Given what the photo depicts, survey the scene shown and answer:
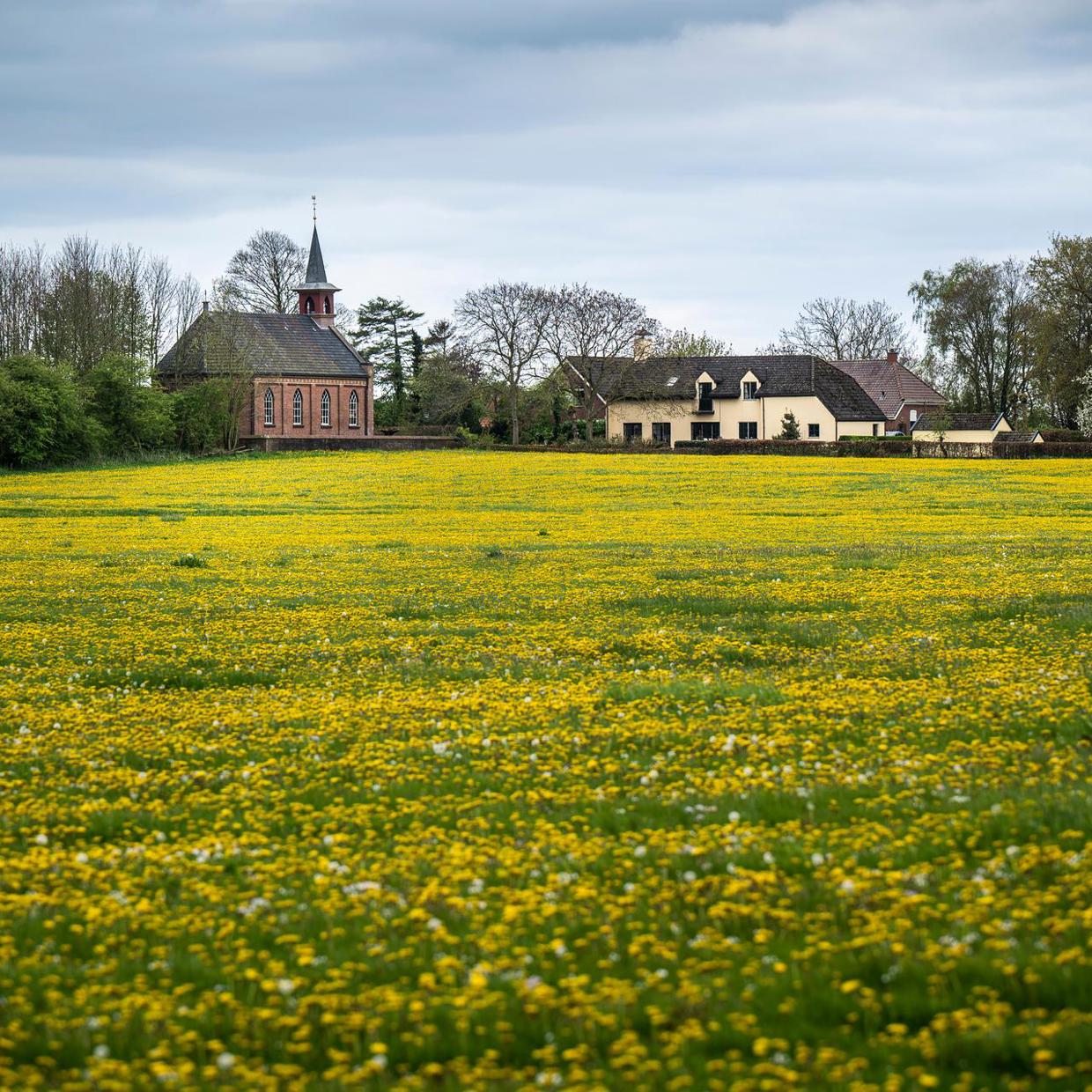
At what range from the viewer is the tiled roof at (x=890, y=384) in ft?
393

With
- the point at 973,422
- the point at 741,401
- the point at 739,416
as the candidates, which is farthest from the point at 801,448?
the point at 973,422

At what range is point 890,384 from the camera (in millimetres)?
121000

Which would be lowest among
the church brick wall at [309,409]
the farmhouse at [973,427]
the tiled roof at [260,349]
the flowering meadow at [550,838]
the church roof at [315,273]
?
the flowering meadow at [550,838]

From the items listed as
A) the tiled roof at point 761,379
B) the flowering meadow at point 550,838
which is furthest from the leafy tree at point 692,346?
the flowering meadow at point 550,838

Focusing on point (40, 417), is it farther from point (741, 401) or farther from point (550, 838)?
point (741, 401)

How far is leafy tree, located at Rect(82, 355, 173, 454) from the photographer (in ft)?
228

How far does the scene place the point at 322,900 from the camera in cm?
623

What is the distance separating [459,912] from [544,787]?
2182 mm

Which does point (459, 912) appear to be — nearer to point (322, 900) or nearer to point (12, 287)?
point (322, 900)

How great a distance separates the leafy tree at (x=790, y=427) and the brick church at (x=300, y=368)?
36056 mm

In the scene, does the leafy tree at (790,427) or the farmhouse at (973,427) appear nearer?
the leafy tree at (790,427)

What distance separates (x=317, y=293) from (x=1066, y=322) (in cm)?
6279

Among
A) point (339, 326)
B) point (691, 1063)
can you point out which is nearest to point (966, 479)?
point (691, 1063)

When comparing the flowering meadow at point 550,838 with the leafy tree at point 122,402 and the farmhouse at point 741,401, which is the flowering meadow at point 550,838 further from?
the farmhouse at point 741,401
